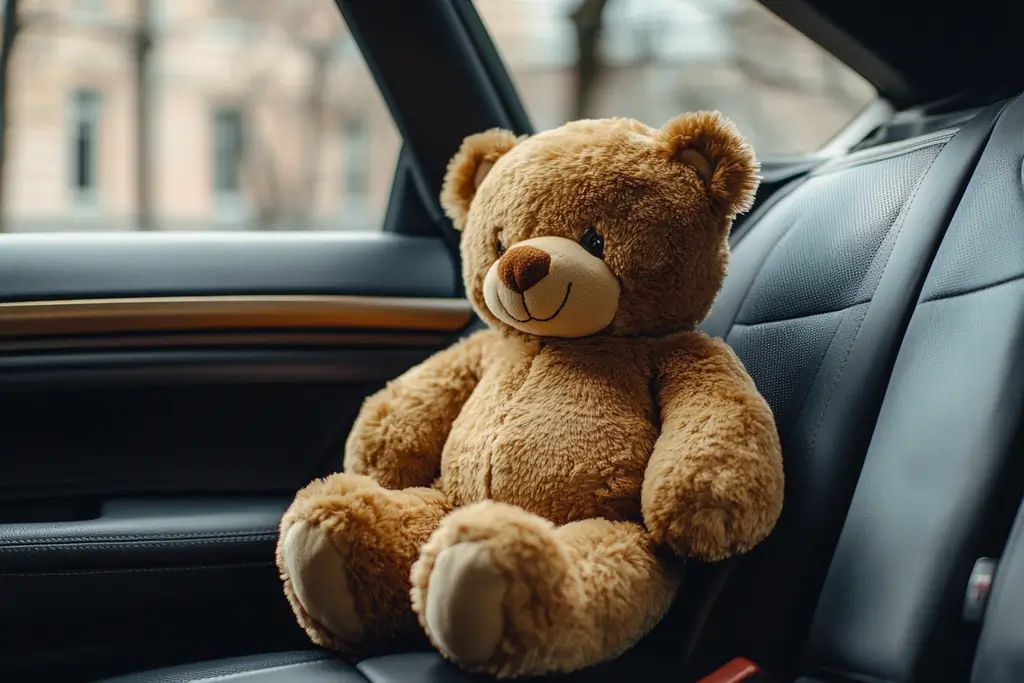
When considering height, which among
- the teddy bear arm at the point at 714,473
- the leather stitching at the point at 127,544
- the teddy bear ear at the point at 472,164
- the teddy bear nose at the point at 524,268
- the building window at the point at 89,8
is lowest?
the leather stitching at the point at 127,544

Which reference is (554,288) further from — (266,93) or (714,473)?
(266,93)

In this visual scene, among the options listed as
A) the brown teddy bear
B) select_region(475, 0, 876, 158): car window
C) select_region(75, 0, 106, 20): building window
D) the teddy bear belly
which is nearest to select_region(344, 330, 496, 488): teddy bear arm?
the brown teddy bear

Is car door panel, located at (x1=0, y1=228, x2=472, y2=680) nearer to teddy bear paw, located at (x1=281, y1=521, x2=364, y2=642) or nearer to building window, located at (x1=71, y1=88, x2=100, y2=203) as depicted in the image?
building window, located at (x1=71, y1=88, x2=100, y2=203)

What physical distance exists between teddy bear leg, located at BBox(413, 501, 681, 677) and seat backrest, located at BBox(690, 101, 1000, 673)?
0.64ft

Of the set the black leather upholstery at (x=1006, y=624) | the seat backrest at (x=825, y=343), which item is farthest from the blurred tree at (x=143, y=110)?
the black leather upholstery at (x=1006, y=624)

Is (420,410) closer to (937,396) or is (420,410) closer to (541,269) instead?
(541,269)

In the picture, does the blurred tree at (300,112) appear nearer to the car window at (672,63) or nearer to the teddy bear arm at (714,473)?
the car window at (672,63)

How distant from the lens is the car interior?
3.00 feet

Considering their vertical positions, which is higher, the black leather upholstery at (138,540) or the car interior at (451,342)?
the car interior at (451,342)

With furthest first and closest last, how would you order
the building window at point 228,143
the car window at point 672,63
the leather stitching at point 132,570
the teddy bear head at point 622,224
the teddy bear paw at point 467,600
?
the building window at point 228,143
the car window at point 672,63
the leather stitching at point 132,570
the teddy bear head at point 622,224
the teddy bear paw at point 467,600

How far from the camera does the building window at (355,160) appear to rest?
6.23 ft

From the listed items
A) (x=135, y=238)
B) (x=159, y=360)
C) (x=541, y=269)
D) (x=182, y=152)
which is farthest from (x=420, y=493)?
(x=182, y=152)

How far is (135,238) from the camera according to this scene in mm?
1703

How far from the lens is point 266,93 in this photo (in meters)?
2.03
